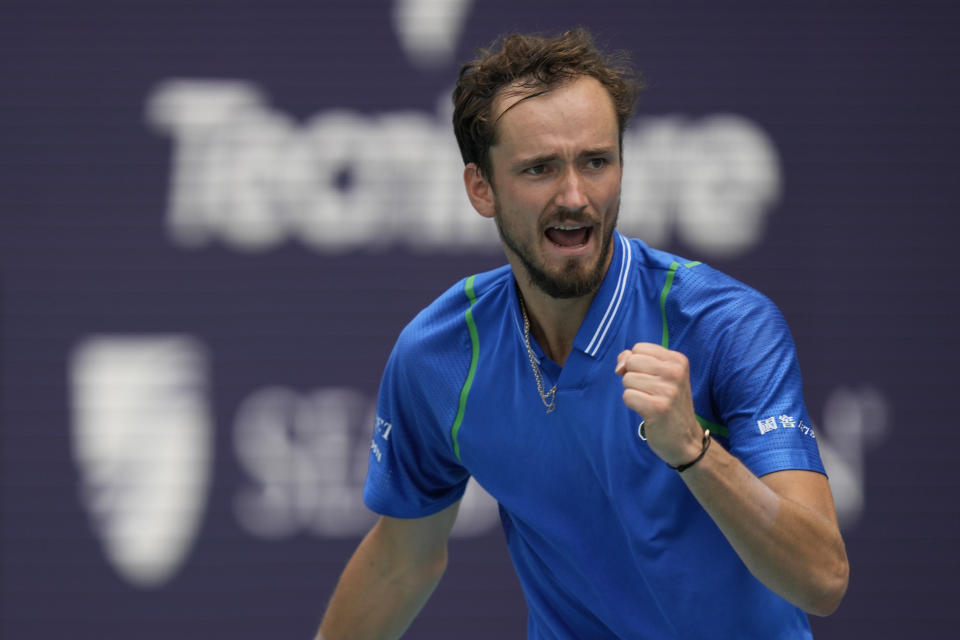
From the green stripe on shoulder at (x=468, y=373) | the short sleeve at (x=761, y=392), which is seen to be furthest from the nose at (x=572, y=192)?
the green stripe on shoulder at (x=468, y=373)

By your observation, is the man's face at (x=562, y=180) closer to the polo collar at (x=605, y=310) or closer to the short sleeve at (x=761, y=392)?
the polo collar at (x=605, y=310)

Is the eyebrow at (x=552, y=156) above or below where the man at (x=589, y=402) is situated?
above

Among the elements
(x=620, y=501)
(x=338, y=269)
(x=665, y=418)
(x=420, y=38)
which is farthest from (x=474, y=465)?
(x=420, y=38)

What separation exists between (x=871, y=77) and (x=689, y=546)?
10.7 feet

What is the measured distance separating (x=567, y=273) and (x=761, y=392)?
0.42 metres

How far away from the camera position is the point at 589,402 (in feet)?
7.60

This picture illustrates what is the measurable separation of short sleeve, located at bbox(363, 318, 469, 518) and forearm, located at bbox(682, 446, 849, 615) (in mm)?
822

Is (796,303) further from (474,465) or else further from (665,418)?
(665,418)

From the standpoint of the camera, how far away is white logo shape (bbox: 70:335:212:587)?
4.77m

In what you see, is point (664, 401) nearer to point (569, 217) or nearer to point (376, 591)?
point (569, 217)

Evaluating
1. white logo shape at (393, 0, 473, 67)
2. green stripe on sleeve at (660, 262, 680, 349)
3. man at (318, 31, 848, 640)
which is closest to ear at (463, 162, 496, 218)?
man at (318, 31, 848, 640)

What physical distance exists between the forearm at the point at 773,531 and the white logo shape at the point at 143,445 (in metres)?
3.29

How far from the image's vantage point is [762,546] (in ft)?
6.08

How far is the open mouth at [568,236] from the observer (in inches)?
88.0
